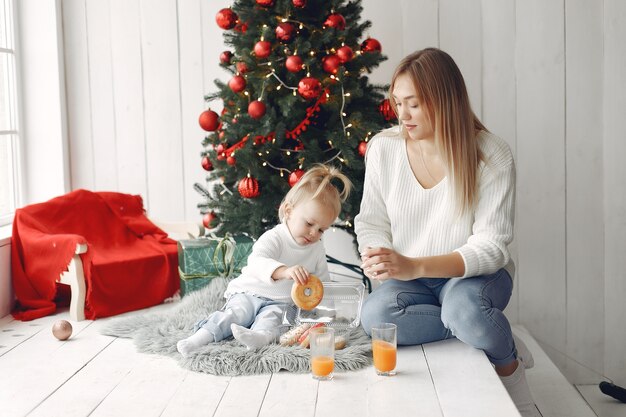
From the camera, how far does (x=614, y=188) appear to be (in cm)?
316

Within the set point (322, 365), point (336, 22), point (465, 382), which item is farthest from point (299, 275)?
point (336, 22)

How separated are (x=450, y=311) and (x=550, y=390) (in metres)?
1.03

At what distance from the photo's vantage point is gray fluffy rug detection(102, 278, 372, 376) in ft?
6.71

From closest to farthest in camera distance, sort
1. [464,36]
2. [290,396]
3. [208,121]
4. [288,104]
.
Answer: [290,396] → [288,104] → [208,121] → [464,36]

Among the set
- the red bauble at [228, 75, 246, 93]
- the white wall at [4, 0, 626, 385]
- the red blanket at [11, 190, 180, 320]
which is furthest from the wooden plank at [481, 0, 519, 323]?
the red blanket at [11, 190, 180, 320]

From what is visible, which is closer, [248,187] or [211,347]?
[211,347]

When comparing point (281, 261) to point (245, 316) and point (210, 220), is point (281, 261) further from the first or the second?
point (210, 220)

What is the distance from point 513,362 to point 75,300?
1.55 meters

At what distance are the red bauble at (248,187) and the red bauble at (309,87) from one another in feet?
1.19

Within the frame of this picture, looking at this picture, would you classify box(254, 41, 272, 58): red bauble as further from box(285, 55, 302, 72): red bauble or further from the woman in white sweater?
the woman in white sweater

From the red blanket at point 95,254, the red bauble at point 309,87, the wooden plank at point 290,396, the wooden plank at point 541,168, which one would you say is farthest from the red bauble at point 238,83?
the wooden plank at point 541,168

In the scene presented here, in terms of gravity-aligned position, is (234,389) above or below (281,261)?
below

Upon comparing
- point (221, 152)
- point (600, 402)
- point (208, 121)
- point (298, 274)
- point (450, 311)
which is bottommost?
point (600, 402)

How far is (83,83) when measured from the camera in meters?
3.34
